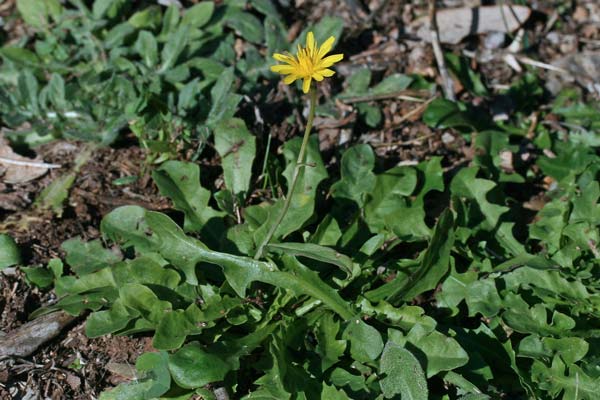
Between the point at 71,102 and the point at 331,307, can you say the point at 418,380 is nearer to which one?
the point at 331,307

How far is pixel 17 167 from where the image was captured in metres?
4.16

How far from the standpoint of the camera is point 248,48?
4555mm

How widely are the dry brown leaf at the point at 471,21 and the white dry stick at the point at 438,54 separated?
0.19 meters

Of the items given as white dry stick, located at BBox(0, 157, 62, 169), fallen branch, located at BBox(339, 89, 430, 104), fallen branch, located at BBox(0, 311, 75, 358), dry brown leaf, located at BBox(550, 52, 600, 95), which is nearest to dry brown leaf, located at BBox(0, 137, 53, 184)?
white dry stick, located at BBox(0, 157, 62, 169)

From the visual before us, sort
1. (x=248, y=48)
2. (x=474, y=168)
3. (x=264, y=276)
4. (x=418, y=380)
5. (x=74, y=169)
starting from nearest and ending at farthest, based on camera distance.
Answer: (x=418, y=380) < (x=264, y=276) < (x=474, y=168) < (x=74, y=169) < (x=248, y=48)

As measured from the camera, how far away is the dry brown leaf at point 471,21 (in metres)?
4.97

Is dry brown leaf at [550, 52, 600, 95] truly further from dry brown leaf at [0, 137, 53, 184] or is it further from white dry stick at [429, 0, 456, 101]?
dry brown leaf at [0, 137, 53, 184]

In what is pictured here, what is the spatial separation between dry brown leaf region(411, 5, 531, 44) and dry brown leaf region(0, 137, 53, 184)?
2.65m

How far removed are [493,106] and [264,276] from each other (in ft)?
7.26

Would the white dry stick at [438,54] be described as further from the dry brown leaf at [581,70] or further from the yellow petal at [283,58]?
the yellow petal at [283,58]

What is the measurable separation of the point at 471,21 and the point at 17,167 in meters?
3.14

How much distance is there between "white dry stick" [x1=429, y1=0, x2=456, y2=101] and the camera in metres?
4.59

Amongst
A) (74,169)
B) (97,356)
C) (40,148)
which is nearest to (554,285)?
(97,356)

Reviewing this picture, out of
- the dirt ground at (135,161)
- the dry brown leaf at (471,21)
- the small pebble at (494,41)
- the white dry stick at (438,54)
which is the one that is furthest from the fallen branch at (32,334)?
the small pebble at (494,41)
